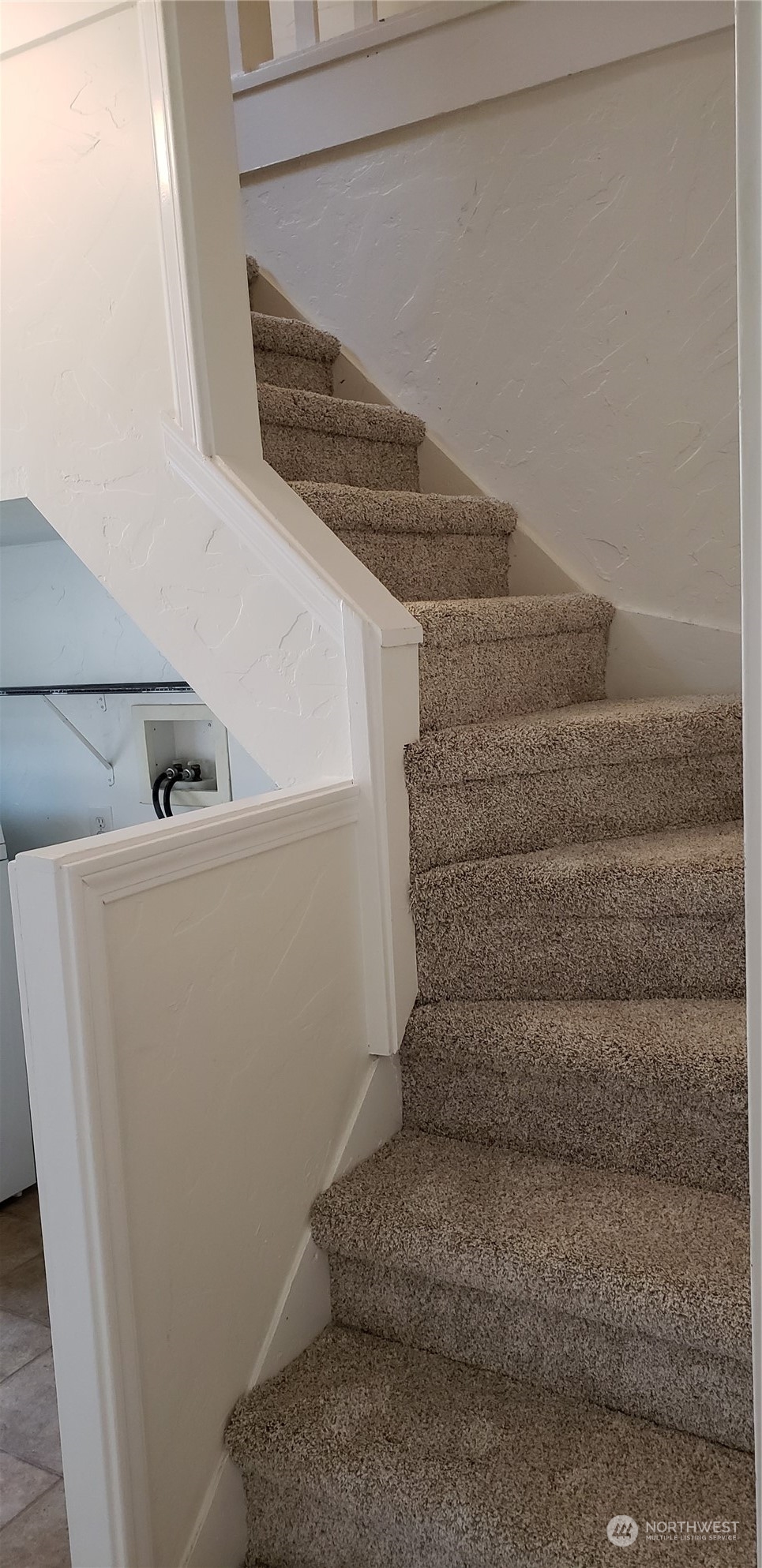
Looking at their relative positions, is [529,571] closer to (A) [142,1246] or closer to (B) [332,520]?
(B) [332,520]

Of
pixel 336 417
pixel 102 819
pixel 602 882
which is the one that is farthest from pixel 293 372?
pixel 602 882

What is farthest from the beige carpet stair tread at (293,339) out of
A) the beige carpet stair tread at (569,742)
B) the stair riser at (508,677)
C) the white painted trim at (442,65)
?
the beige carpet stair tread at (569,742)

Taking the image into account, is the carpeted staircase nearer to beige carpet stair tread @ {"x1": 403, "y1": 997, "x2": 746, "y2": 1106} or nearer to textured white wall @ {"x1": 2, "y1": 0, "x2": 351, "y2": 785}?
beige carpet stair tread @ {"x1": 403, "y1": 997, "x2": 746, "y2": 1106}

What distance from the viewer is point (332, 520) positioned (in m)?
1.93

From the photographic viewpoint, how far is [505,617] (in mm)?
1931

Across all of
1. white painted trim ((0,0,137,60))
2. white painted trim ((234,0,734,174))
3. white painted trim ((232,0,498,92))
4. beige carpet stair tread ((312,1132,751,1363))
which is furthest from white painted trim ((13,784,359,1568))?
white painted trim ((232,0,498,92))

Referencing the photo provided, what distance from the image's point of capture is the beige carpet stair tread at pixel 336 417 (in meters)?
2.04

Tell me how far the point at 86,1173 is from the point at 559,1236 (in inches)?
24.1

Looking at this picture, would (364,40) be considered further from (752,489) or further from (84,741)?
(752,489)

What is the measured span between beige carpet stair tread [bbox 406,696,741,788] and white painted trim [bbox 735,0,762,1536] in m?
1.09

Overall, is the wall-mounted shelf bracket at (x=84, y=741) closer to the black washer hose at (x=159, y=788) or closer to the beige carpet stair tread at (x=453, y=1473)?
the black washer hose at (x=159, y=788)

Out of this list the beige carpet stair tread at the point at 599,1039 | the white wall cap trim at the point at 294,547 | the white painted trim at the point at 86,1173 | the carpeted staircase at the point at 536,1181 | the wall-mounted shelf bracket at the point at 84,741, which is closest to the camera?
the white painted trim at the point at 86,1173

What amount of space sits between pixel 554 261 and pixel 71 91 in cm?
114

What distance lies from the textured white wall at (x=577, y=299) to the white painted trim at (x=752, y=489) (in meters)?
1.79
